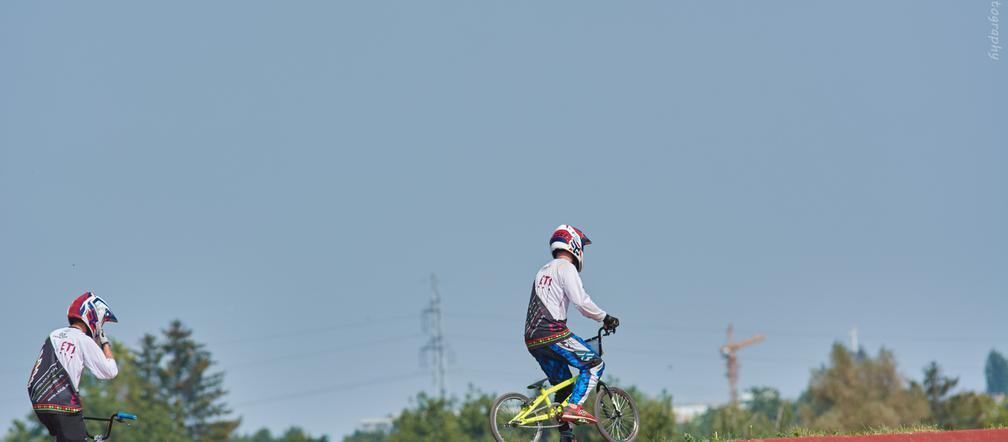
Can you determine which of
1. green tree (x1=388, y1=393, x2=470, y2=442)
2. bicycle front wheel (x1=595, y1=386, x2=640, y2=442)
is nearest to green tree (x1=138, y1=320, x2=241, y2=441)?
green tree (x1=388, y1=393, x2=470, y2=442)

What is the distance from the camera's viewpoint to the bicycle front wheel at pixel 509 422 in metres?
18.7

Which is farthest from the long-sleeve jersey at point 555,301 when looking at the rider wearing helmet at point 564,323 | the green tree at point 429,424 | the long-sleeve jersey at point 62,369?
the green tree at point 429,424

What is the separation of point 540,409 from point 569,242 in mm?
2250

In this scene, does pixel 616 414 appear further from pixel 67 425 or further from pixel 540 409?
pixel 67 425

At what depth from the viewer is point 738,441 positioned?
18.7 m

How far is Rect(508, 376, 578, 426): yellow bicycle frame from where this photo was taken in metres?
18.7

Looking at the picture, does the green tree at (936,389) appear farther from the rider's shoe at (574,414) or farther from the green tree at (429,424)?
the rider's shoe at (574,414)

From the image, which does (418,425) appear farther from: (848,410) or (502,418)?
(502,418)

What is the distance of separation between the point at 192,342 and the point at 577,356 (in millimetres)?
139839

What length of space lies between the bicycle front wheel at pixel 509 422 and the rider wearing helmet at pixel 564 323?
41cm

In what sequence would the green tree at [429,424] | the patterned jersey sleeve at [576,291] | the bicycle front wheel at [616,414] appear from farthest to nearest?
the green tree at [429,424]
the bicycle front wheel at [616,414]
the patterned jersey sleeve at [576,291]

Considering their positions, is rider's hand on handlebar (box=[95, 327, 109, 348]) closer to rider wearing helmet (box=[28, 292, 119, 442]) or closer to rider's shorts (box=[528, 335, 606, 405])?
rider wearing helmet (box=[28, 292, 119, 442])

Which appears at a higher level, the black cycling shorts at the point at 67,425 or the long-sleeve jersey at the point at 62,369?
the long-sleeve jersey at the point at 62,369

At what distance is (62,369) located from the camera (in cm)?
1758
